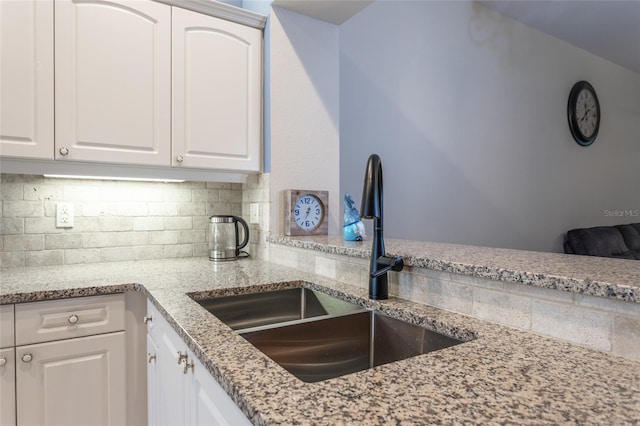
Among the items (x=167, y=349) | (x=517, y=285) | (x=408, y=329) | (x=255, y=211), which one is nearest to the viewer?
(x=517, y=285)

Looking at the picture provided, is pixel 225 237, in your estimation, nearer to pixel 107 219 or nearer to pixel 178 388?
pixel 107 219

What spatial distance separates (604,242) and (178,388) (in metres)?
4.19

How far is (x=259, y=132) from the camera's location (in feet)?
6.70

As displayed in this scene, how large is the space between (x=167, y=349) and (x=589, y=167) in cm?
497

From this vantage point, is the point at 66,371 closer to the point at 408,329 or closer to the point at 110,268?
the point at 110,268

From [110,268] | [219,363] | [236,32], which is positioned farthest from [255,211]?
[219,363]

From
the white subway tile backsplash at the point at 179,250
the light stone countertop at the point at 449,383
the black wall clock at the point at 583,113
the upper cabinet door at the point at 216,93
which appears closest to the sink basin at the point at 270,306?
the light stone countertop at the point at 449,383

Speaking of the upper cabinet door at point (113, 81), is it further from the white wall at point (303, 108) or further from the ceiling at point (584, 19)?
the ceiling at point (584, 19)

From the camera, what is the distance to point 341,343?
1.10 metres

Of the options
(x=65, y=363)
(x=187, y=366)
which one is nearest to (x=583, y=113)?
(x=187, y=366)

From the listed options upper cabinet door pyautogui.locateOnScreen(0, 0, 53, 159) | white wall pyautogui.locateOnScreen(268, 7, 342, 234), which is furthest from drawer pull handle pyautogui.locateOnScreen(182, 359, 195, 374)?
upper cabinet door pyautogui.locateOnScreen(0, 0, 53, 159)

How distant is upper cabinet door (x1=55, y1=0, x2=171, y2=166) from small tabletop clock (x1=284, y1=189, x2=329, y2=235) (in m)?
0.64

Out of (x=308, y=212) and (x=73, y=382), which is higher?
(x=308, y=212)

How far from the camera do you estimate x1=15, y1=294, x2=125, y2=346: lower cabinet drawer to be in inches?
52.4
